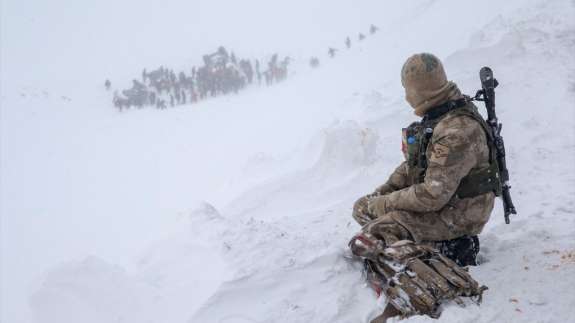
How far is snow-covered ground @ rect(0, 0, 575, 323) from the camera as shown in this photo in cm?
353

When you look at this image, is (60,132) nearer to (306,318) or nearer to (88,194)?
(88,194)

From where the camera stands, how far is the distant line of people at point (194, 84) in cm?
2984

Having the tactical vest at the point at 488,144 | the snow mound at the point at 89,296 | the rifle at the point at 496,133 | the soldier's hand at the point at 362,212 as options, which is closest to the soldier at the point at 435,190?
the tactical vest at the point at 488,144

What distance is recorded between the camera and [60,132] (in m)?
22.8

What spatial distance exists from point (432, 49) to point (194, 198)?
9.09 m

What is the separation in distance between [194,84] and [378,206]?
2987 centimetres

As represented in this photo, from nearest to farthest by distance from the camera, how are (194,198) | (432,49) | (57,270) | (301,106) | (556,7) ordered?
(57,270), (556,7), (194,198), (432,49), (301,106)

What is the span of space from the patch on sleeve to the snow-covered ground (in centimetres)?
102

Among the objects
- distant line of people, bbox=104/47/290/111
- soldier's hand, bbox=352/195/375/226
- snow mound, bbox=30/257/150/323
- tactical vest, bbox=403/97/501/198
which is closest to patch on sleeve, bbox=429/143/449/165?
tactical vest, bbox=403/97/501/198

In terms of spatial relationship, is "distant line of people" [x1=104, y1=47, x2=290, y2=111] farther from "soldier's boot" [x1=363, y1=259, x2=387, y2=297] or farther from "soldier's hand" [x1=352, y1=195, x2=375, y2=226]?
"soldier's boot" [x1=363, y1=259, x2=387, y2=297]

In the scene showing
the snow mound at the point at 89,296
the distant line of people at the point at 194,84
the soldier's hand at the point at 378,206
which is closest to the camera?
the soldier's hand at the point at 378,206

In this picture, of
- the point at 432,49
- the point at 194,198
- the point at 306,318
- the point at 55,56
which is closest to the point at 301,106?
the point at 432,49

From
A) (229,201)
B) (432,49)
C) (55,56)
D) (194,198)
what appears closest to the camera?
(229,201)

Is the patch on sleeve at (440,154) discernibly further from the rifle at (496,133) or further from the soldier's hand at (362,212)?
the soldier's hand at (362,212)
